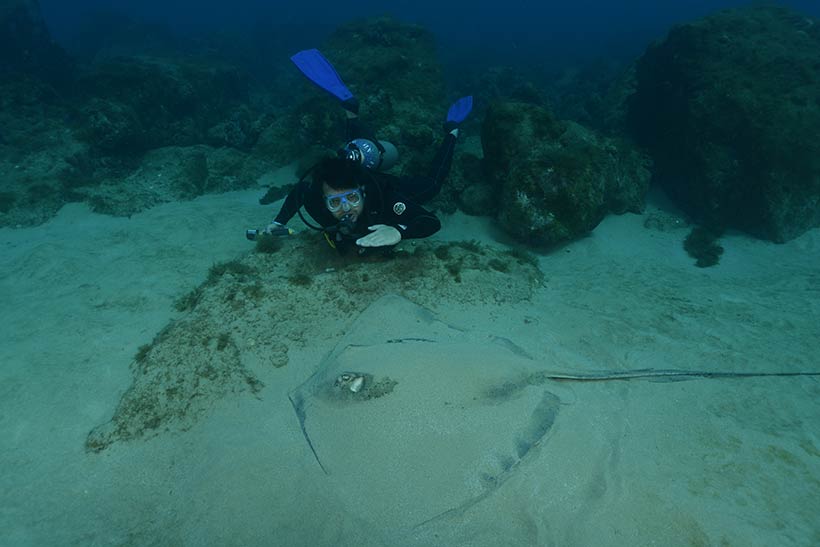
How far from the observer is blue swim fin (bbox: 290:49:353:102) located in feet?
30.2

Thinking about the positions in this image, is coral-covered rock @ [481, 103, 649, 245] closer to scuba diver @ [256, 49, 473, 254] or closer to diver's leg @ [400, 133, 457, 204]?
diver's leg @ [400, 133, 457, 204]

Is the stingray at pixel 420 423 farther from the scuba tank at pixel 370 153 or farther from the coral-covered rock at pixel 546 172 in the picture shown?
the coral-covered rock at pixel 546 172

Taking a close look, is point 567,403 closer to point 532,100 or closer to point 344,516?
point 344,516

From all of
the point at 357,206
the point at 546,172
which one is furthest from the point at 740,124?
the point at 357,206

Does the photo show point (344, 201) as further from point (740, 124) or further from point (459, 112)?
point (740, 124)

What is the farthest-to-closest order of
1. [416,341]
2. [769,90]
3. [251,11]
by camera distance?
1. [251,11]
2. [769,90]
3. [416,341]

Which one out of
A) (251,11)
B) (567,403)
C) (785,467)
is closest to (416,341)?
(567,403)

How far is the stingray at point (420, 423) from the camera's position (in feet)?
9.90

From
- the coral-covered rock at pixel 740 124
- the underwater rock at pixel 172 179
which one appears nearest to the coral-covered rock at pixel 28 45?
the underwater rock at pixel 172 179

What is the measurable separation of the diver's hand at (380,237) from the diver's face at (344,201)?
358 mm

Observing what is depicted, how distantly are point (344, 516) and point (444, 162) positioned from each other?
23.0 feet

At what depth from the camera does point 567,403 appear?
3.67m

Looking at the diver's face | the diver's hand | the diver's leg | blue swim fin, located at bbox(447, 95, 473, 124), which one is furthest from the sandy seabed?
blue swim fin, located at bbox(447, 95, 473, 124)

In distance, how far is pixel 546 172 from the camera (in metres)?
7.71
